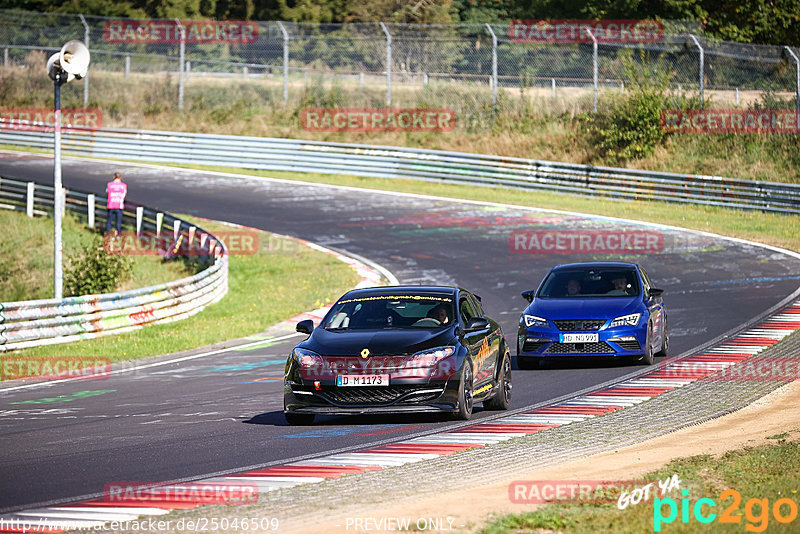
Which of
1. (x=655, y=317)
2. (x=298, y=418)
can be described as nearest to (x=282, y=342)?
(x=655, y=317)

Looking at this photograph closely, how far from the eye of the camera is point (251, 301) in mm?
24703

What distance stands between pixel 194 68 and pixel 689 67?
20847 millimetres

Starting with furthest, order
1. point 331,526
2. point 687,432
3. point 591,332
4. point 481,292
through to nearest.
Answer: point 481,292, point 591,332, point 687,432, point 331,526

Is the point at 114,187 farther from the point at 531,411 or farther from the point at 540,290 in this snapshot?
the point at 531,411

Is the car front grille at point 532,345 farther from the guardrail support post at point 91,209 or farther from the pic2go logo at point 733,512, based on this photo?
the guardrail support post at point 91,209

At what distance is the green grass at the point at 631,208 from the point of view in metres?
31.6

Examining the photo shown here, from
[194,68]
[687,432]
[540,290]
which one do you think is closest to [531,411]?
[687,432]

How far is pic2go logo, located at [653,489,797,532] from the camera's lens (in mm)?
7074

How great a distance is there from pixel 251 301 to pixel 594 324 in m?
10.6

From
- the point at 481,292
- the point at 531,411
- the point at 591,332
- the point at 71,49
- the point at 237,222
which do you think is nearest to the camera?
the point at 531,411

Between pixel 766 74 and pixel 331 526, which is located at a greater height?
pixel 766 74

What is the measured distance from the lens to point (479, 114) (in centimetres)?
4569

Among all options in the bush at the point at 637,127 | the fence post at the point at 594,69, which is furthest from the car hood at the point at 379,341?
the bush at the point at 637,127

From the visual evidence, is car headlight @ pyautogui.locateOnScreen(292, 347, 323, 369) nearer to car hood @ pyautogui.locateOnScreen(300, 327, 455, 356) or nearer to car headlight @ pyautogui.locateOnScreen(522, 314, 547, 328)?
car hood @ pyautogui.locateOnScreen(300, 327, 455, 356)
